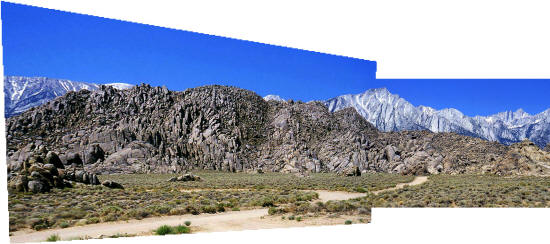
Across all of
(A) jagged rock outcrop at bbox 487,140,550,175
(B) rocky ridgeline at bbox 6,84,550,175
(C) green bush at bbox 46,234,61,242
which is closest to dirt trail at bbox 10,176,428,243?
(C) green bush at bbox 46,234,61,242

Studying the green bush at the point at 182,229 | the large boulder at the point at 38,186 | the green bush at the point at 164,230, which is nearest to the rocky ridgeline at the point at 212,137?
the large boulder at the point at 38,186

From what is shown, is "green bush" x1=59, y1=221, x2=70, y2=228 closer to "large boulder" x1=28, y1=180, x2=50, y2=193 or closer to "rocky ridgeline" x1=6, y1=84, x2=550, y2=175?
"large boulder" x1=28, y1=180, x2=50, y2=193

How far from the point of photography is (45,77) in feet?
40.8

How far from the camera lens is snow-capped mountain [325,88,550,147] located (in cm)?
2077

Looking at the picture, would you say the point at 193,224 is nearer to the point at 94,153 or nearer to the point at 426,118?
the point at 94,153

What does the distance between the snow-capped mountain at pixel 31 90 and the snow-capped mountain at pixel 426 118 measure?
12.1m

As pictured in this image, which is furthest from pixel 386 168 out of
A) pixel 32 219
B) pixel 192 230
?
pixel 32 219

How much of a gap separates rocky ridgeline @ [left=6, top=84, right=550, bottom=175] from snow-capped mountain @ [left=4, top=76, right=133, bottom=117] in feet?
1.25

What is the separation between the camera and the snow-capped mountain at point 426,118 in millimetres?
20766

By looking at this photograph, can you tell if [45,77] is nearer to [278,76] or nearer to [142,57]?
[142,57]

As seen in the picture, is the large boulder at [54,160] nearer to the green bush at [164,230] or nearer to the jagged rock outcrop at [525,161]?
the green bush at [164,230]

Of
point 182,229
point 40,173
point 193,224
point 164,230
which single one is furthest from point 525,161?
point 40,173

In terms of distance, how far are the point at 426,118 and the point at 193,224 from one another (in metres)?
19.8

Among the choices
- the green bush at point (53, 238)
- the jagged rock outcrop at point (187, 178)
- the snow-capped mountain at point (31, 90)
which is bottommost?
the green bush at point (53, 238)
